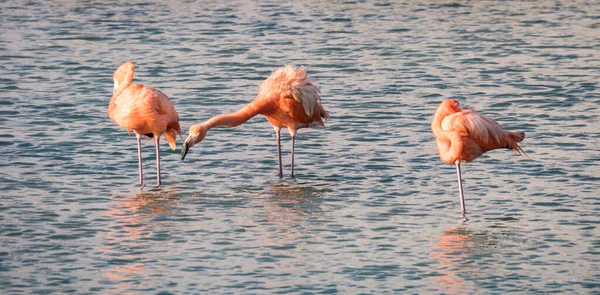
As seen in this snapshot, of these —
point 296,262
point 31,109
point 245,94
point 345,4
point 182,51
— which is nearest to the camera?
point 296,262

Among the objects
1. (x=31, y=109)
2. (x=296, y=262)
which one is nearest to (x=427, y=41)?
(x=31, y=109)

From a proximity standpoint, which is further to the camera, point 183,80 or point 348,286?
point 183,80

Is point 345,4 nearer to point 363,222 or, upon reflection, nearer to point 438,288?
point 363,222

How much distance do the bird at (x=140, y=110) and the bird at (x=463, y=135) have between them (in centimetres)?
248

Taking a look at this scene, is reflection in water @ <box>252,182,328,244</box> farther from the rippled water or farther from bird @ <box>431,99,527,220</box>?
bird @ <box>431,99,527,220</box>

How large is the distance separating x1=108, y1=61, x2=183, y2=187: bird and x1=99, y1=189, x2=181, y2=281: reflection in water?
0.49 metres

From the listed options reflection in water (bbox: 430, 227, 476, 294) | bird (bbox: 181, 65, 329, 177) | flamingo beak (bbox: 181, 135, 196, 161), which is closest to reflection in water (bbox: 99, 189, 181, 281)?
flamingo beak (bbox: 181, 135, 196, 161)

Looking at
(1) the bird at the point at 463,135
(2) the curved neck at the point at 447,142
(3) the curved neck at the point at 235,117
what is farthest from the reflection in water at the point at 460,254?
(3) the curved neck at the point at 235,117

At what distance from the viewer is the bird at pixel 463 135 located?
31.9ft

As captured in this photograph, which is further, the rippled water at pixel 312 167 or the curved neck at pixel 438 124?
the curved neck at pixel 438 124

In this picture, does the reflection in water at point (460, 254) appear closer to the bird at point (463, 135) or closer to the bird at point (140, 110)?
the bird at point (463, 135)

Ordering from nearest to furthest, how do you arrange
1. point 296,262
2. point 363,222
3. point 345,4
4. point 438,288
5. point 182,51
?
point 438,288
point 296,262
point 363,222
point 182,51
point 345,4

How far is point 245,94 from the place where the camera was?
48.3 feet

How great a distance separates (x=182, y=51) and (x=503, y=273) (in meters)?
9.96
